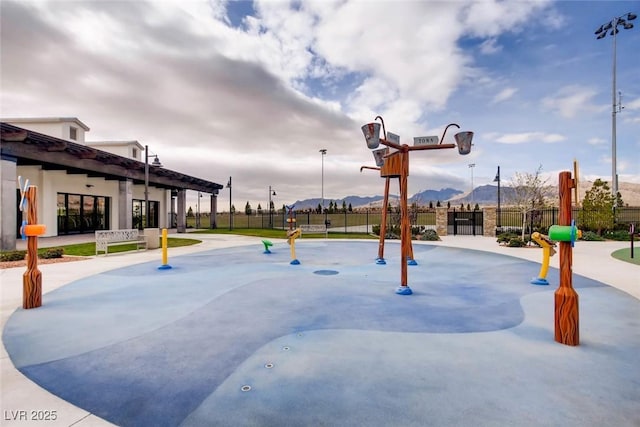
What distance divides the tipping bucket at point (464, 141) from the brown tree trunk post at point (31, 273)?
31.5 feet

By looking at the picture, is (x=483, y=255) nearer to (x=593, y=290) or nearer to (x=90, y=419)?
(x=593, y=290)

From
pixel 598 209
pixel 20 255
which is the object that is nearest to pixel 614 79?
pixel 598 209

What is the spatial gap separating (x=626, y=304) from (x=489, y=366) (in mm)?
5101

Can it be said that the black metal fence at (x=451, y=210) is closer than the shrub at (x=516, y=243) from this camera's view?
No

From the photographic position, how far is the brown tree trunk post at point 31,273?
19.8ft

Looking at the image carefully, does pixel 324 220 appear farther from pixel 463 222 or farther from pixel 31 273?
pixel 31 273

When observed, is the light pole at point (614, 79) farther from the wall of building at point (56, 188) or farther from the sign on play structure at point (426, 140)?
the wall of building at point (56, 188)

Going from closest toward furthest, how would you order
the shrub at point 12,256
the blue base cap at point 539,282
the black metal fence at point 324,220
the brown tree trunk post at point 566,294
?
the brown tree trunk post at point 566,294
the blue base cap at point 539,282
the shrub at point 12,256
the black metal fence at point 324,220

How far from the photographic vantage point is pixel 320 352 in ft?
13.5

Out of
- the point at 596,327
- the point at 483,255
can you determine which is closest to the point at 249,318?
the point at 596,327

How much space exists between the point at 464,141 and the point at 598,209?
23.7 meters

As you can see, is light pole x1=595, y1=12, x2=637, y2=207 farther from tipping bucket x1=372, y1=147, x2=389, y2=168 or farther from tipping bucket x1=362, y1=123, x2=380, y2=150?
tipping bucket x1=362, y1=123, x2=380, y2=150

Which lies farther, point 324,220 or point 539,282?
point 324,220

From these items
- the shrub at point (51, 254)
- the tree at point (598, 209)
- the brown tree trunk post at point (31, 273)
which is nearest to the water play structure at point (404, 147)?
the brown tree trunk post at point (31, 273)
